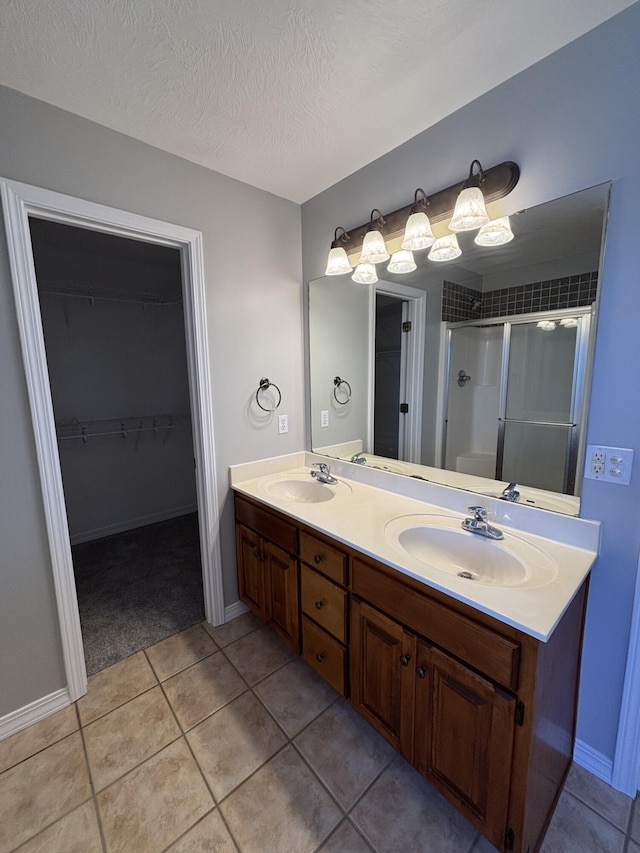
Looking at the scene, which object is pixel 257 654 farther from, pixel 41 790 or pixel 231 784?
pixel 41 790

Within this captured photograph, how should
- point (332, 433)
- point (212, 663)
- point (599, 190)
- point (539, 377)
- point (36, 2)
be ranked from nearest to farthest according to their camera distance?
point (36, 2)
point (599, 190)
point (539, 377)
point (212, 663)
point (332, 433)

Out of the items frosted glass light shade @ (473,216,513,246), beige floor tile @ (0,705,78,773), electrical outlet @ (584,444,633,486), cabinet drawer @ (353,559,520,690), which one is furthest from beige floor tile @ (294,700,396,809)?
frosted glass light shade @ (473,216,513,246)

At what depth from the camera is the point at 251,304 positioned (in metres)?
2.00

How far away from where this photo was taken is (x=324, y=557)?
1454mm

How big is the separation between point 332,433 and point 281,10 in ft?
5.70

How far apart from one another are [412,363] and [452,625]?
1.19 meters

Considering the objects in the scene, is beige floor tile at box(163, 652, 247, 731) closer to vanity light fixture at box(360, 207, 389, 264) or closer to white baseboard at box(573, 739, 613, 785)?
white baseboard at box(573, 739, 613, 785)

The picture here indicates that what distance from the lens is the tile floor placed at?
3.64 feet

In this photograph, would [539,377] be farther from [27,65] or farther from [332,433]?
[27,65]

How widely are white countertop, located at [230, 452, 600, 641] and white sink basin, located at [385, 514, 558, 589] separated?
0.03 metres

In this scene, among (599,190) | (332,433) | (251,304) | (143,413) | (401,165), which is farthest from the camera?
(143,413)

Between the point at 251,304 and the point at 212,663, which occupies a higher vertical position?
the point at 251,304

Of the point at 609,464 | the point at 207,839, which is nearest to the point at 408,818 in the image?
the point at 207,839

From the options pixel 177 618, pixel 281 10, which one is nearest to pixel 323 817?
pixel 177 618
